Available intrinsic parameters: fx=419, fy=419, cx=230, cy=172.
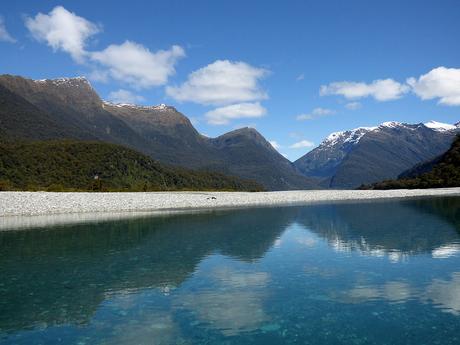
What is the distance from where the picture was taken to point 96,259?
93.8 feet

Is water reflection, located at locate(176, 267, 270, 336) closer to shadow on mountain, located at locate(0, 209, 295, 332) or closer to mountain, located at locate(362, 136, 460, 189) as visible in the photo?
shadow on mountain, located at locate(0, 209, 295, 332)

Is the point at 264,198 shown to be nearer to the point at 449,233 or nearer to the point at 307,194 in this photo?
the point at 307,194

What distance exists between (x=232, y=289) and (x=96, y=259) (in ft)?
40.3

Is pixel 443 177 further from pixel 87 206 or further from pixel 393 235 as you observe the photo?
pixel 87 206

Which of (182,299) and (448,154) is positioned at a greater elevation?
(448,154)

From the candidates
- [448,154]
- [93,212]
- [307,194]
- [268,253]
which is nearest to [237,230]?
[268,253]

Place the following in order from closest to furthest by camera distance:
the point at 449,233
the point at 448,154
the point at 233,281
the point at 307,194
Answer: the point at 233,281
the point at 449,233
the point at 307,194
the point at 448,154

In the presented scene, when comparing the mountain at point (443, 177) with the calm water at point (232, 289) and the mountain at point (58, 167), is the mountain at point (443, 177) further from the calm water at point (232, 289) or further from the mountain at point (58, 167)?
the calm water at point (232, 289)

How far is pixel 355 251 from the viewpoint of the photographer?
29.9 meters

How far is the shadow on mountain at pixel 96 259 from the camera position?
18266 mm

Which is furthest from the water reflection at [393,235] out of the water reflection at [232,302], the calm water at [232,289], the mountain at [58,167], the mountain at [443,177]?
the mountain at [58,167]

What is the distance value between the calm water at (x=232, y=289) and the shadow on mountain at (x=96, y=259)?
0.08 m

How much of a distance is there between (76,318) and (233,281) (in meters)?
8.30

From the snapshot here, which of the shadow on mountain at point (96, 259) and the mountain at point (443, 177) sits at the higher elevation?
the mountain at point (443, 177)
